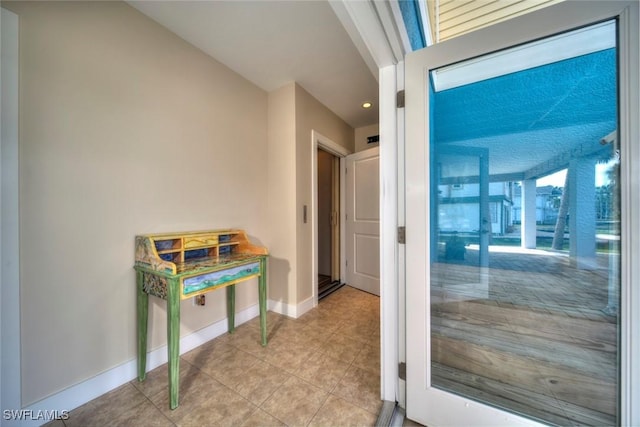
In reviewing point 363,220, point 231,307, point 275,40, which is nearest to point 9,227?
point 231,307

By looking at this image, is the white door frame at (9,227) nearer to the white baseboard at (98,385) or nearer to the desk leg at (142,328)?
the white baseboard at (98,385)

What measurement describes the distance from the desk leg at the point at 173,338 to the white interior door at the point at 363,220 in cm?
245

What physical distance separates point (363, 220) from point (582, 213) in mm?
2450

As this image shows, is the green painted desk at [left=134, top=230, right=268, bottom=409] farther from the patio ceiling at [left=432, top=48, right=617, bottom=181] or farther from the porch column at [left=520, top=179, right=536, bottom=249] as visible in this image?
the porch column at [left=520, top=179, right=536, bottom=249]

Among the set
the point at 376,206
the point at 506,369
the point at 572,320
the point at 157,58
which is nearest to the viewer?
the point at 572,320

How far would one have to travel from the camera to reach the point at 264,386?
1481mm

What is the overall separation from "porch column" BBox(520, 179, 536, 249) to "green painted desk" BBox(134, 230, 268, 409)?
1.71 meters

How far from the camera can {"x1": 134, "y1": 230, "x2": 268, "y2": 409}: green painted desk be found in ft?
4.34

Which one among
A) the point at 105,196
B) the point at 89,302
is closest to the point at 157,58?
the point at 105,196

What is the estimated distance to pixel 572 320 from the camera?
37.8 inches

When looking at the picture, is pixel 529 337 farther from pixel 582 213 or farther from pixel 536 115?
pixel 536 115

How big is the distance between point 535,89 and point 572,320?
3.32 feet

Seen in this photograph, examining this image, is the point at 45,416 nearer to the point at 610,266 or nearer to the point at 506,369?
the point at 506,369

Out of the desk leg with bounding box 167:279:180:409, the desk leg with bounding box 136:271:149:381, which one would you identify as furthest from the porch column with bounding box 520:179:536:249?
the desk leg with bounding box 136:271:149:381
